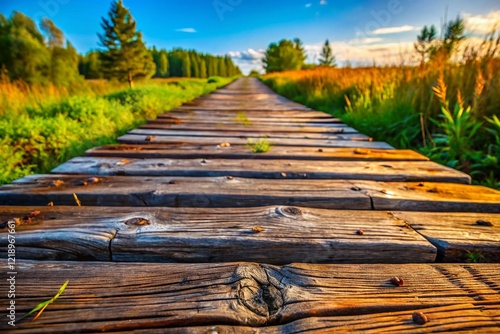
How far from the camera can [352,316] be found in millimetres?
695

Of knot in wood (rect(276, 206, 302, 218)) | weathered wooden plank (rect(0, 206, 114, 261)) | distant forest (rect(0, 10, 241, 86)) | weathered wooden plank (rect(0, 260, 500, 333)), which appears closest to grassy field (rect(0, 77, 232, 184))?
weathered wooden plank (rect(0, 206, 114, 261))

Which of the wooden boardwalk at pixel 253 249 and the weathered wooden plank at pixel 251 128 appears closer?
the wooden boardwalk at pixel 253 249

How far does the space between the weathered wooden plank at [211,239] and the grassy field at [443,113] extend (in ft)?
5.00

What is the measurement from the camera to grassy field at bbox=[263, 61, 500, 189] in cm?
235

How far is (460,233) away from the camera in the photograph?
3.57 feet

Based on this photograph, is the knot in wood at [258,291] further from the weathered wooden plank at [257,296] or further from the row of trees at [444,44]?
the row of trees at [444,44]

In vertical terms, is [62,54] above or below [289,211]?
above

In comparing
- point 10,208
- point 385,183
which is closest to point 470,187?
point 385,183

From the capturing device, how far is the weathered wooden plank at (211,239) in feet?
3.19

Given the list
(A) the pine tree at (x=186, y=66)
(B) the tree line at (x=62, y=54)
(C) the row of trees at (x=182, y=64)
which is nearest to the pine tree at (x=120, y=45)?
(B) the tree line at (x=62, y=54)

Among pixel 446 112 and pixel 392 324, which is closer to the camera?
pixel 392 324

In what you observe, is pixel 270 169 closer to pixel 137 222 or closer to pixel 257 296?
pixel 137 222

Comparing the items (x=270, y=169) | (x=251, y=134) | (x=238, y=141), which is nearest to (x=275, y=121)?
(x=251, y=134)

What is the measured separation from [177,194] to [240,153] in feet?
3.11
